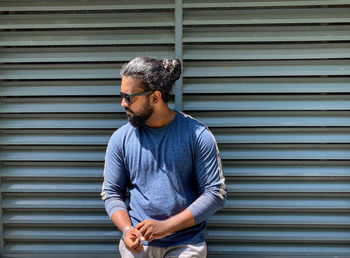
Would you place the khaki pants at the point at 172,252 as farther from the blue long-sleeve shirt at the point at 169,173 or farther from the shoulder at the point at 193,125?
the shoulder at the point at 193,125

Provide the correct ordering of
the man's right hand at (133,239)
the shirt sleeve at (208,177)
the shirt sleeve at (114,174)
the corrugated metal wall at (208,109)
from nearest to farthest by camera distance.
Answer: the man's right hand at (133,239) < the shirt sleeve at (208,177) < the shirt sleeve at (114,174) < the corrugated metal wall at (208,109)

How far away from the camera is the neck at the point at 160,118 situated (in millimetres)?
2289

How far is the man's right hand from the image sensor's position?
2102 millimetres

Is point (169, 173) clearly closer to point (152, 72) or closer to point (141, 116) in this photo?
point (141, 116)

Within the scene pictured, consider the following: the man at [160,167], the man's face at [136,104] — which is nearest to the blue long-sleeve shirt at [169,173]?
the man at [160,167]

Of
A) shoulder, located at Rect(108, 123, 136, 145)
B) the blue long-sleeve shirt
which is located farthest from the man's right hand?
shoulder, located at Rect(108, 123, 136, 145)

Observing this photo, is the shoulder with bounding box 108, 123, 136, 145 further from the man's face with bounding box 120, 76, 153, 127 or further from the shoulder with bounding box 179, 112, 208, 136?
the shoulder with bounding box 179, 112, 208, 136

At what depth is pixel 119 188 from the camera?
2367 mm

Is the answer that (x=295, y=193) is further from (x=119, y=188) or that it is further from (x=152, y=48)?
(x=152, y=48)

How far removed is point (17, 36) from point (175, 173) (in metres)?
1.75

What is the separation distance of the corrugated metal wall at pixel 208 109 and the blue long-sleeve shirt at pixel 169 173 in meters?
0.63

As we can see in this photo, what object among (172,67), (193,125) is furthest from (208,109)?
(172,67)

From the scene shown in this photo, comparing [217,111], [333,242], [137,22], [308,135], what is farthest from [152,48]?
[333,242]

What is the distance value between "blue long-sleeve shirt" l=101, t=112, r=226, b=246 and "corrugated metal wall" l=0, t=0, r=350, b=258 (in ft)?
2.07
